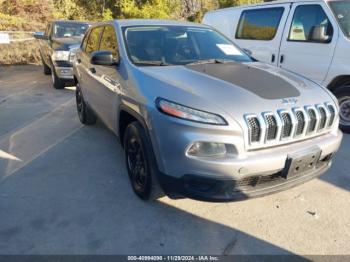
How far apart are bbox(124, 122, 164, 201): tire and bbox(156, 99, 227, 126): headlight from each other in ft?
1.26

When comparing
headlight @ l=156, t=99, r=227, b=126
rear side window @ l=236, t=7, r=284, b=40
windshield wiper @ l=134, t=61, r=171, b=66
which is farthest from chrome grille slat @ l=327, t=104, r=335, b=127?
rear side window @ l=236, t=7, r=284, b=40

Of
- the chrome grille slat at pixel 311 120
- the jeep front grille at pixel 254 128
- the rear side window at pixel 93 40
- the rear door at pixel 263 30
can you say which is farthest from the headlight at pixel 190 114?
the rear door at pixel 263 30

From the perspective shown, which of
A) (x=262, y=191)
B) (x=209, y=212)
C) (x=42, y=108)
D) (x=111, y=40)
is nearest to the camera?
(x=262, y=191)

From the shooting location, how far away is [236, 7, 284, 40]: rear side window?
19.1ft

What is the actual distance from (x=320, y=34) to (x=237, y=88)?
3.02m

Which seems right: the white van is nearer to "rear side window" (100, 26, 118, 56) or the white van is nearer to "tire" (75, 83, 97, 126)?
"rear side window" (100, 26, 118, 56)

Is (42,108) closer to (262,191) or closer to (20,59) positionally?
(262,191)

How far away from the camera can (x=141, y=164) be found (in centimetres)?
321

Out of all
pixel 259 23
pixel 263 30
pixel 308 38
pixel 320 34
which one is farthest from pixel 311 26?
pixel 259 23

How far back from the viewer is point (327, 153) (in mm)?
2955

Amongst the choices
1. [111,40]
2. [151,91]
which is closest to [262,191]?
[151,91]

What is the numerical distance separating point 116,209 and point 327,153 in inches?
78.1

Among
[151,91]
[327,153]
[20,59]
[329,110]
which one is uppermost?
[151,91]

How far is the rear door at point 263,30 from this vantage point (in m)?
5.77
